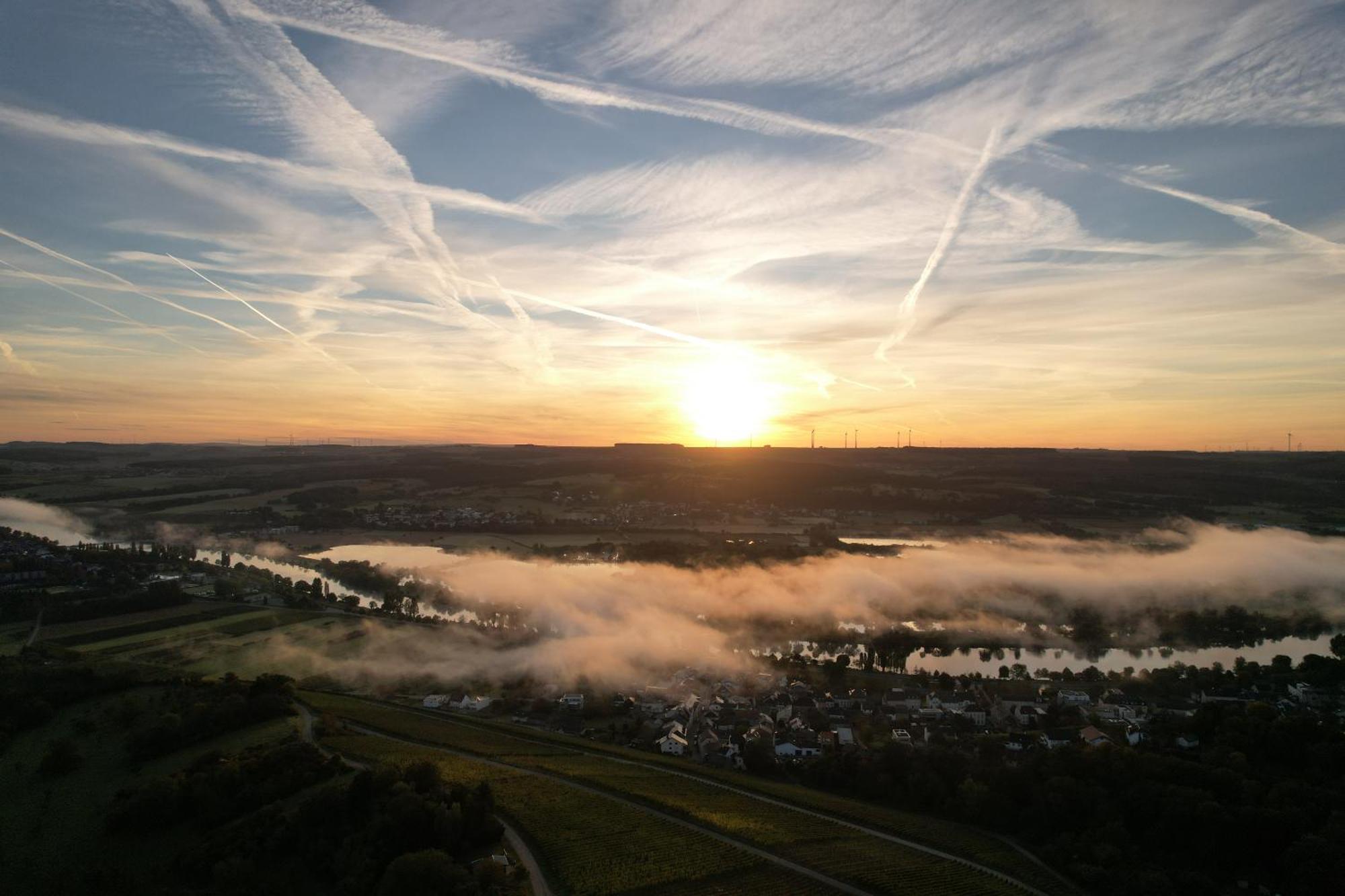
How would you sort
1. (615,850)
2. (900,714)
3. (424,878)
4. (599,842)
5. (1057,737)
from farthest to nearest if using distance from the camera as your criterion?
(900,714)
(1057,737)
(599,842)
(615,850)
(424,878)

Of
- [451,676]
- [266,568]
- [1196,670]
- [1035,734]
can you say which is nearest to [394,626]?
[451,676]

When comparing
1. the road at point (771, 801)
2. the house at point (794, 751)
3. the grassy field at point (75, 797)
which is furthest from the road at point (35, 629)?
the house at point (794, 751)

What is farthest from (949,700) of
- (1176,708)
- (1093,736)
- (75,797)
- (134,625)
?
(134,625)

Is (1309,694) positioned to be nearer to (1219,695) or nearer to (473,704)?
(1219,695)

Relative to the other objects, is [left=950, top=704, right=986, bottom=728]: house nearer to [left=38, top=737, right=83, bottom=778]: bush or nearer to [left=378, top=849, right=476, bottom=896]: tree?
[left=378, top=849, right=476, bottom=896]: tree

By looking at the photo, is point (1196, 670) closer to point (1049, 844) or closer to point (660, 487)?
point (1049, 844)

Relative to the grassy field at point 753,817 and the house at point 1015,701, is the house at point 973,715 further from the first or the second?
the grassy field at point 753,817
